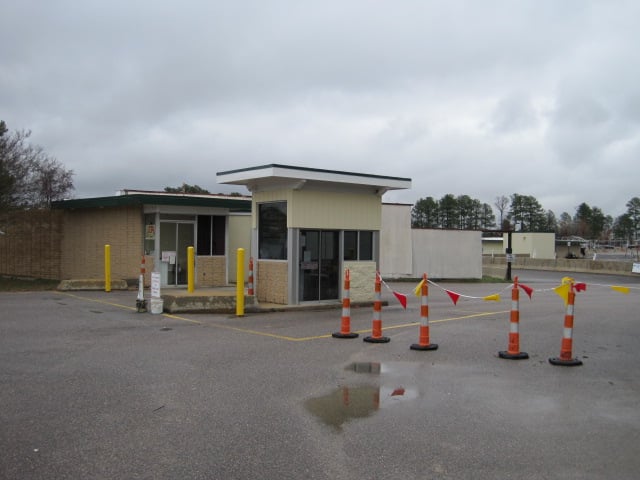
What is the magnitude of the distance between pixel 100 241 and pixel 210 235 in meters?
4.09

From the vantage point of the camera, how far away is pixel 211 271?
21000mm

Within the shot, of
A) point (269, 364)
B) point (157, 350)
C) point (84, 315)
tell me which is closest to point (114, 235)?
point (84, 315)

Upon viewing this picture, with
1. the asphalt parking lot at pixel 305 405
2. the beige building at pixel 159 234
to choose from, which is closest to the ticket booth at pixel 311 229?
the beige building at pixel 159 234

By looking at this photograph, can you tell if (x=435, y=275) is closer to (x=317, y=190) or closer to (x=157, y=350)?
(x=317, y=190)

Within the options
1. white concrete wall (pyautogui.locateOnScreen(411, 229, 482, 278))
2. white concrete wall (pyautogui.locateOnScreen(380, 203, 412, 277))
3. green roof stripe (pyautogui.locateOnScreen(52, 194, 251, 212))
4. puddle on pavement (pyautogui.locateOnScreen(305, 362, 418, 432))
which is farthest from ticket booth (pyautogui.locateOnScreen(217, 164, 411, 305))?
white concrete wall (pyautogui.locateOnScreen(411, 229, 482, 278))

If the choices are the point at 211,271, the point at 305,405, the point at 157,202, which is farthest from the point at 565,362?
the point at 211,271

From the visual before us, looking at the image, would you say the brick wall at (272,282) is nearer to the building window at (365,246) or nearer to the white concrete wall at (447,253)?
the building window at (365,246)

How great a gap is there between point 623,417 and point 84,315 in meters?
11.1

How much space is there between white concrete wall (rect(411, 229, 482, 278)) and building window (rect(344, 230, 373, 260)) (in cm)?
1656

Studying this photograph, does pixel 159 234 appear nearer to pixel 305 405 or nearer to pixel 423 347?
pixel 423 347

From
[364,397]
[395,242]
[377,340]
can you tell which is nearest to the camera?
[364,397]

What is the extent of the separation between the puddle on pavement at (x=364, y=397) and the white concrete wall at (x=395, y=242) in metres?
24.4

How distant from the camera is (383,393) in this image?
711 centimetres

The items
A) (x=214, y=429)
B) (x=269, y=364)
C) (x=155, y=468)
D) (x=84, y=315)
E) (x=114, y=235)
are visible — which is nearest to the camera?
(x=155, y=468)
